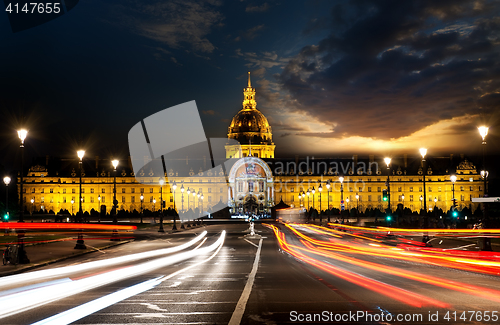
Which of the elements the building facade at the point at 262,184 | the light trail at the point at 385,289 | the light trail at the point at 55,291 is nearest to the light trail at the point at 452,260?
the light trail at the point at 385,289

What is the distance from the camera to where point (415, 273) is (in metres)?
14.9

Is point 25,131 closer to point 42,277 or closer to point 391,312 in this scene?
point 42,277

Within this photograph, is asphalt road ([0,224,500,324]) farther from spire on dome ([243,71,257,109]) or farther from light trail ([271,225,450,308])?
spire on dome ([243,71,257,109])

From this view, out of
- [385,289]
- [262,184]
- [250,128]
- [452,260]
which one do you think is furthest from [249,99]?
[385,289]

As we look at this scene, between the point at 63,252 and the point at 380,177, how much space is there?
140 metres

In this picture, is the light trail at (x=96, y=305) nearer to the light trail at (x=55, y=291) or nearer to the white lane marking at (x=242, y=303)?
the light trail at (x=55, y=291)

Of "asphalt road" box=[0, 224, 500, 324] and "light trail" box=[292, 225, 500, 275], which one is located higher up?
"asphalt road" box=[0, 224, 500, 324]

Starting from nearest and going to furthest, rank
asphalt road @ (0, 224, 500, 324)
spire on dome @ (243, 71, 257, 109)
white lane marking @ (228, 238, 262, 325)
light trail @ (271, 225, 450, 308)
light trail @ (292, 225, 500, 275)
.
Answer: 1. white lane marking @ (228, 238, 262, 325)
2. asphalt road @ (0, 224, 500, 324)
3. light trail @ (271, 225, 450, 308)
4. light trail @ (292, 225, 500, 275)
5. spire on dome @ (243, 71, 257, 109)

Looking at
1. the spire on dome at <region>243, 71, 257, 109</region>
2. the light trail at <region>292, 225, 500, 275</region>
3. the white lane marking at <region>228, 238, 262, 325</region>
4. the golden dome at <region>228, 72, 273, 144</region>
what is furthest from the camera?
the spire on dome at <region>243, 71, 257, 109</region>

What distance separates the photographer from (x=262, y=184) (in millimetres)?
150250

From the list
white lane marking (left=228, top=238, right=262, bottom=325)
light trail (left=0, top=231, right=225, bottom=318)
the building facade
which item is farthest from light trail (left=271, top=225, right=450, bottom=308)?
the building facade

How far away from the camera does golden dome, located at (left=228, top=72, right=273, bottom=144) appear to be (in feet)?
549

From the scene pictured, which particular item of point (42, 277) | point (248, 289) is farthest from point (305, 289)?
point (42, 277)

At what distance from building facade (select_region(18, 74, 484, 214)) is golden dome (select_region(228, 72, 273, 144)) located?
9596 mm
